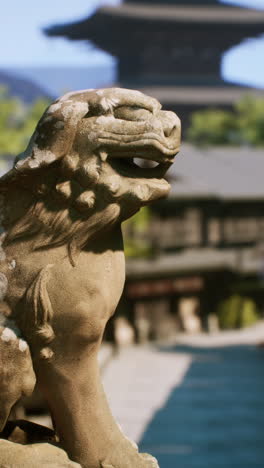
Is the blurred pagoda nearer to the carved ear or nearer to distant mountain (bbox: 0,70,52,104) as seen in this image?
the carved ear

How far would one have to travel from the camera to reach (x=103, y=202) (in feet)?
11.3

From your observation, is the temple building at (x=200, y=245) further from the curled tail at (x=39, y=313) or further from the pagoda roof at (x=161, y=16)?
the curled tail at (x=39, y=313)

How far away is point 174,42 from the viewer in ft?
139

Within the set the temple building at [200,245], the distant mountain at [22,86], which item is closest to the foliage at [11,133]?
the temple building at [200,245]

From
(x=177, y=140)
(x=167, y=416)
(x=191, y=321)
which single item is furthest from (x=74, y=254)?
(x=191, y=321)

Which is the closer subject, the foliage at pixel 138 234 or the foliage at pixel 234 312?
the foliage at pixel 138 234

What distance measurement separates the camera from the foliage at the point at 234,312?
25641mm

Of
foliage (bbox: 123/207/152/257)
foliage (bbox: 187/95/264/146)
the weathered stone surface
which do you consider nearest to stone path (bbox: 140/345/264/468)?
foliage (bbox: 123/207/152/257)

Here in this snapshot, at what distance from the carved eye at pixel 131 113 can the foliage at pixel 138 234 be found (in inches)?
720

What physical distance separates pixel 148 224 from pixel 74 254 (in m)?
20.4

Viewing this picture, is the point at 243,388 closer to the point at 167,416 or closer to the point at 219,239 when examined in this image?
the point at 167,416

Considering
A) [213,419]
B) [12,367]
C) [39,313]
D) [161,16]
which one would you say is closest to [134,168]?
[39,313]

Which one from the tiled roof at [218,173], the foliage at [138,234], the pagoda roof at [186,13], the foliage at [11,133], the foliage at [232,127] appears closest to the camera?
the foliage at [11,133]

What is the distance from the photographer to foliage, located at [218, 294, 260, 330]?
25641mm
